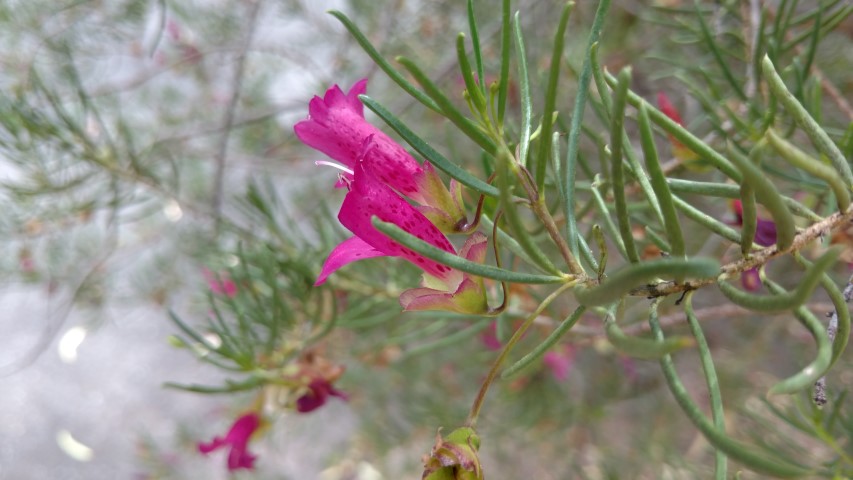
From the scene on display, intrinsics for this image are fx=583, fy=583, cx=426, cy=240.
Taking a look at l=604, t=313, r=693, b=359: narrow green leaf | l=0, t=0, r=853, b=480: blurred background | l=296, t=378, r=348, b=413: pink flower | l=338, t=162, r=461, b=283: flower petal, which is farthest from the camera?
l=0, t=0, r=853, b=480: blurred background

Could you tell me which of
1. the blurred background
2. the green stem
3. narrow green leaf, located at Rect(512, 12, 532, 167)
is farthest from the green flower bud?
the blurred background

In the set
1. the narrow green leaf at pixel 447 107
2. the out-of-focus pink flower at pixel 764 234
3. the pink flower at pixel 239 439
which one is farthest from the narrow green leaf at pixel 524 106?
the pink flower at pixel 239 439

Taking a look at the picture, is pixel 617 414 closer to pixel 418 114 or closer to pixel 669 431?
pixel 669 431

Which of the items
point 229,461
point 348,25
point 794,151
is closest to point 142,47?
point 229,461

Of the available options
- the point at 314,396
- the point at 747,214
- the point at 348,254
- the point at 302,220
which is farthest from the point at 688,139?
the point at 302,220

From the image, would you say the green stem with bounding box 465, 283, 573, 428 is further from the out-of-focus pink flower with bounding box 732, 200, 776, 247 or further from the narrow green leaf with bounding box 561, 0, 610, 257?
the out-of-focus pink flower with bounding box 732, 200, 776, 247

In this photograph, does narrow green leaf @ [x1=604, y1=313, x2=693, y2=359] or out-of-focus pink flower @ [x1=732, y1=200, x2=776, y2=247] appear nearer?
narrow green leaf @ [x1=604, y1=313, x2=693, y2=359]
